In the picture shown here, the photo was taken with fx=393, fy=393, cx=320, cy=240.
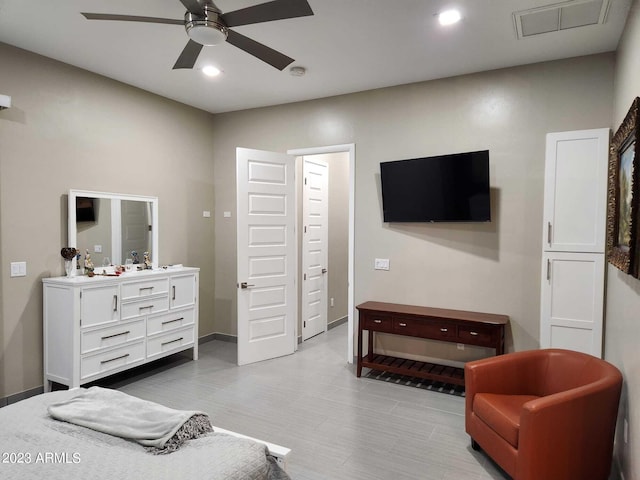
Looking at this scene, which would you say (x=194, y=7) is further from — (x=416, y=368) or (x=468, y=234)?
(x=416, y=368)

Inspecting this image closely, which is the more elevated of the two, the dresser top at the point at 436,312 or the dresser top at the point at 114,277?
the dresser top at the point at 114,277

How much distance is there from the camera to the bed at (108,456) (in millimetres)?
1378

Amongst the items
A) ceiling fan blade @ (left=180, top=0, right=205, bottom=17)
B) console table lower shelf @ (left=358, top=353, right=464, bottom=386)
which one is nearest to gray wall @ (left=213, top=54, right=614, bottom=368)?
console table lower shelf @ (left=358, top=353, right=464, bottom=386)

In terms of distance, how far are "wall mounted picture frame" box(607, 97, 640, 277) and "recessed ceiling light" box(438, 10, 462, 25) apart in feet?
4.06

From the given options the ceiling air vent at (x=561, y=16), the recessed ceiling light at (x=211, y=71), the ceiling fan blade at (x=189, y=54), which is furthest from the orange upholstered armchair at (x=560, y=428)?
the recessed ceiling light at (x=211, y=71)

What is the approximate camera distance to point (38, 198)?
3.39 meters

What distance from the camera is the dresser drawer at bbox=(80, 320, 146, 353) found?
10.9 ft

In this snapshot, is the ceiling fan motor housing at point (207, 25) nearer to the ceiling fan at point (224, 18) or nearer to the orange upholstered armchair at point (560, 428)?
the ceiling fan at point (224, 18)

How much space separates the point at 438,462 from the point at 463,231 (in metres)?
2.09

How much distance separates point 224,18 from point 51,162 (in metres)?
2.27

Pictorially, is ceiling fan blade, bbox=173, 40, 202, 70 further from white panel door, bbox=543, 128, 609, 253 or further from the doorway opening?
white panel door, bbox=543, 128, 609, 253

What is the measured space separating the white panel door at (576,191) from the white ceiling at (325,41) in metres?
0.78

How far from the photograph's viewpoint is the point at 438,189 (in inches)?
150

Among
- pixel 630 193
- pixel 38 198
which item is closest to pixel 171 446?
pixel 630 193
